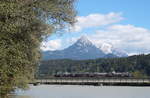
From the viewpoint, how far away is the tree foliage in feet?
60.2

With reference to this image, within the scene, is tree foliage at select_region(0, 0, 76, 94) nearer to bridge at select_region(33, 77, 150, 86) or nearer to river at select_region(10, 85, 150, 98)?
river at select_region(10, 85, 150, 98)

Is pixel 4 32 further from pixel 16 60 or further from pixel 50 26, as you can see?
pixel 50 26

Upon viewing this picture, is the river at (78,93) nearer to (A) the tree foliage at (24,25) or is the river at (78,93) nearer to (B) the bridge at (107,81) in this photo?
(A) the tree foliage at (24,25)

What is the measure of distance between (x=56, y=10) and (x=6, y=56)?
417 centimetres

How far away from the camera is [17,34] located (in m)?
19.9

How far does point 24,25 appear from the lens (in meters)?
20.5

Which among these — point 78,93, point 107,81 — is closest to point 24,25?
point 78,93

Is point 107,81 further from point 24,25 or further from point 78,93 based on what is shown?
point 24,25

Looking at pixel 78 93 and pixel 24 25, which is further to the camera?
pixel 78 93

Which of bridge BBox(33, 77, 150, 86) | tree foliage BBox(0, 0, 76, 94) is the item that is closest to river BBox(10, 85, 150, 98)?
tree foliage BBox(0, 0, 76, 94)

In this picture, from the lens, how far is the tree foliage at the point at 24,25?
18.3 metres

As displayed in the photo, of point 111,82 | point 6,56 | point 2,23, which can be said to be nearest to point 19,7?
point 2,23

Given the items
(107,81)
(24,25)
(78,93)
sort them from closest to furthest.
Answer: (24,25) < (78,93) < (107,81)

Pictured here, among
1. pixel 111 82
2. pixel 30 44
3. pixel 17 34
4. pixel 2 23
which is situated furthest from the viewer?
pixel 111 82
